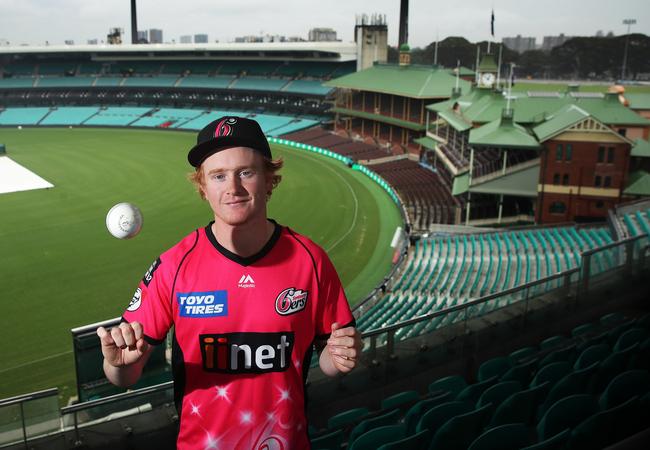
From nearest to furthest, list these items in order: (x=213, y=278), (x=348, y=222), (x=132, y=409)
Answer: (x=213, y=278) < (x=132, y=409) < (x=348, y=222)

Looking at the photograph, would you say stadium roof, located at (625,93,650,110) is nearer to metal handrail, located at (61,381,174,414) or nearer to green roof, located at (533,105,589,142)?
green roof, located at (533,105,589,142)

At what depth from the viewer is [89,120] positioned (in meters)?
60.5

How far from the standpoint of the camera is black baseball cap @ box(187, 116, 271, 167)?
9.47ft

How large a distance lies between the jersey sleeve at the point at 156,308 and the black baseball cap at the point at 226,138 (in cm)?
56

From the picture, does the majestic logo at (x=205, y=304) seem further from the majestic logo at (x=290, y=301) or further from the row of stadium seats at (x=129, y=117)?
the row of stadium seats at (x=129, y=117)

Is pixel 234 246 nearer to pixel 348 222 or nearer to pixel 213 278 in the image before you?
pixel 213 278

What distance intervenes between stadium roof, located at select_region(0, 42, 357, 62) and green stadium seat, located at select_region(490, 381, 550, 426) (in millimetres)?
57467

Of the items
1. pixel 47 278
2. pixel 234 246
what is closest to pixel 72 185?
pixel 47 278

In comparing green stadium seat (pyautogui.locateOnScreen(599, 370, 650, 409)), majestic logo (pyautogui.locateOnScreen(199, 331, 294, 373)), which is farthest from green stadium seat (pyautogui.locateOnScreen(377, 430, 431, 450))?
majestic logo (pyautogui.locateOnScreen(199, 331, 294, 373))

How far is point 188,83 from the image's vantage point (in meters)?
65.1

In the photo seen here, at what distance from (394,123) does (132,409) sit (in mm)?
41584

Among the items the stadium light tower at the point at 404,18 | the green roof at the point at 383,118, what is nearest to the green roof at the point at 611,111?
the green roof at the point at 383,118

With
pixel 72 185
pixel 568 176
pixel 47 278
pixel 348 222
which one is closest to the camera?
pixel 47 278

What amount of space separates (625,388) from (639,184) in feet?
61.7
